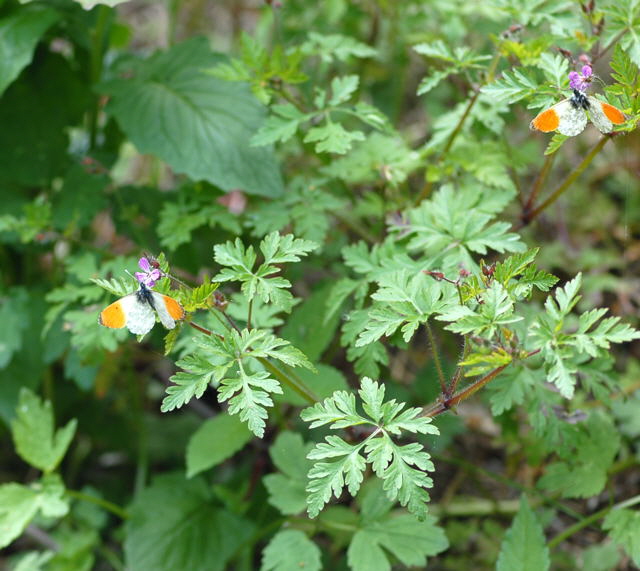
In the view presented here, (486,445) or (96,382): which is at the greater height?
(96,382)

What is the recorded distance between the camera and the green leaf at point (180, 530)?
6.12 ft

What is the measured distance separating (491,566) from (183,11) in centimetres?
294

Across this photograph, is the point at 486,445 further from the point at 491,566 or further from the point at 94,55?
the point at 94,55

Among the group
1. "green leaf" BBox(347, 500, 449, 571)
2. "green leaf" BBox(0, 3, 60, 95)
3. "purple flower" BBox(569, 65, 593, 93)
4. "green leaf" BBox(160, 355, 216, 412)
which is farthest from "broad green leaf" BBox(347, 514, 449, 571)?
"green leaf" BBox(0, 3, 60, 95)

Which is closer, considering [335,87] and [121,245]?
[335,87]

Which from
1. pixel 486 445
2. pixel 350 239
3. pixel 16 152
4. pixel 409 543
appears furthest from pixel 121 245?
pixel 409 543

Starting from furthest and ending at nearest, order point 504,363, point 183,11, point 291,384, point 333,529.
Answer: point 183,11 → point 333,529 → point 291,384 → point 504,363

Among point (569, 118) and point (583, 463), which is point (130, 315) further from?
point (583, 463)

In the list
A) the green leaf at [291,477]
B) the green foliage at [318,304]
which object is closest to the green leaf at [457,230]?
the green foliage at [318,304]

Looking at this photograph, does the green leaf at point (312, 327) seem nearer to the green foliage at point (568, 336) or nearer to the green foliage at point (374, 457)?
the green foliage at point (374, 457)

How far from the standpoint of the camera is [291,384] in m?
1.35

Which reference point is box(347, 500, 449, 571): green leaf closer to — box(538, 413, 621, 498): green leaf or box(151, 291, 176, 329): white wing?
box(538, 413, 621, 498): green leaf

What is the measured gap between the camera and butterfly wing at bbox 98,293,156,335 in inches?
44.2

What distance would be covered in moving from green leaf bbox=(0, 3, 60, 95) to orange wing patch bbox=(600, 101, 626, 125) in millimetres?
1420
